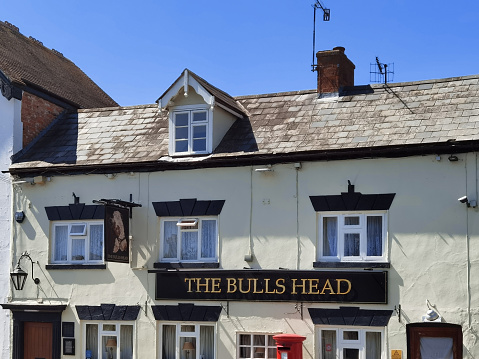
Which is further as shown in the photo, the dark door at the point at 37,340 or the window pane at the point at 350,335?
the dark door at the point at 37,340

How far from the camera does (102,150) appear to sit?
2019cm

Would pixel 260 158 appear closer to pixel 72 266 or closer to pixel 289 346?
pixel 289 346

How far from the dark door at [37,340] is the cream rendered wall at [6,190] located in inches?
19.5

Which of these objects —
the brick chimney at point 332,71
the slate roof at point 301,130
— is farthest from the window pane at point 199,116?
the brick chimney at point 332,71

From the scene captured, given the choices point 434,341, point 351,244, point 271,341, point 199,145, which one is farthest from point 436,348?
point 199,145

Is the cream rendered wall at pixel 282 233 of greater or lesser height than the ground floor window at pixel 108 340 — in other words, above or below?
above

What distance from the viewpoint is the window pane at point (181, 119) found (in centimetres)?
1919

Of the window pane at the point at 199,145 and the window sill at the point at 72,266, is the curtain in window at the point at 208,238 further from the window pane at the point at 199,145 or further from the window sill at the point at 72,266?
the window sill at the point at 72,266

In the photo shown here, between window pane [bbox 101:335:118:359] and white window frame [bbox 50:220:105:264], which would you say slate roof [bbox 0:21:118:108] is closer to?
white window frame [bbox 50:220:105:264]

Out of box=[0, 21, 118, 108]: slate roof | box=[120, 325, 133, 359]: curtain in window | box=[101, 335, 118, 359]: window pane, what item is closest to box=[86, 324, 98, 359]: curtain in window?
box=[101, 335, 118, 359]: window pane

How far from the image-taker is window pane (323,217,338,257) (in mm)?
17312

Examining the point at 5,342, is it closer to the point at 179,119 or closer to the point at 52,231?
the point at 52,231

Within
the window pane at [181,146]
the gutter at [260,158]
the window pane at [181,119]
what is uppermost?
the window pane at [181,119]

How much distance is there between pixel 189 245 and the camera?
60.8ft
